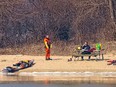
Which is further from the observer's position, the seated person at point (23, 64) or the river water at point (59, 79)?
the seated person at point (23, 64)

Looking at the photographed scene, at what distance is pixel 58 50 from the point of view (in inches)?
1346

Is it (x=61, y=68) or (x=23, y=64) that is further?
(x=23, y=64)

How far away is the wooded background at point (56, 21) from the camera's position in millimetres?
36375

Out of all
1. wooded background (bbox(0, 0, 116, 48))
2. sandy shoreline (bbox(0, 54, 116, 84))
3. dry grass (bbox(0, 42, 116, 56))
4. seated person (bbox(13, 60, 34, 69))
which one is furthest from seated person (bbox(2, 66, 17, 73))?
wooded background (bbox(0, 0, 116, 48))

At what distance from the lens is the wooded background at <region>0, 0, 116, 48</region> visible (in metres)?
36.4

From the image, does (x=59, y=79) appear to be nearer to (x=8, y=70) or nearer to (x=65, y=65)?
(x=65, y=65)

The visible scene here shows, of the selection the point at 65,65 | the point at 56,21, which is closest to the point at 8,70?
the point at 65,65

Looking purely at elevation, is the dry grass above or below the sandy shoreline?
above

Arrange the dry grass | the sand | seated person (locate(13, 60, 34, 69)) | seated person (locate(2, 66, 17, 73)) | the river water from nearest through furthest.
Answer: the river water < the sand < seated person (locate(2, 66, 17, 73)) < seated person (locate(13, 60, 34, 69)) < the dry grass

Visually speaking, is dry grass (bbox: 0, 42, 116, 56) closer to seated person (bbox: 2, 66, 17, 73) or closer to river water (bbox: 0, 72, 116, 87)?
seated person (bbox: 2, 66, 17, 73)

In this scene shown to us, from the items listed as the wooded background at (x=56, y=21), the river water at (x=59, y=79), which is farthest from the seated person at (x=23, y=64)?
the wooded background at (x=56, y=21)

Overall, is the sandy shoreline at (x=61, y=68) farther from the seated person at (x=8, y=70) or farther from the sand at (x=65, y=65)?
the seated person at (x=8, y=70)

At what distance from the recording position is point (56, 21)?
122 ft

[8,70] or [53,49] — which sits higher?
[53,49]
